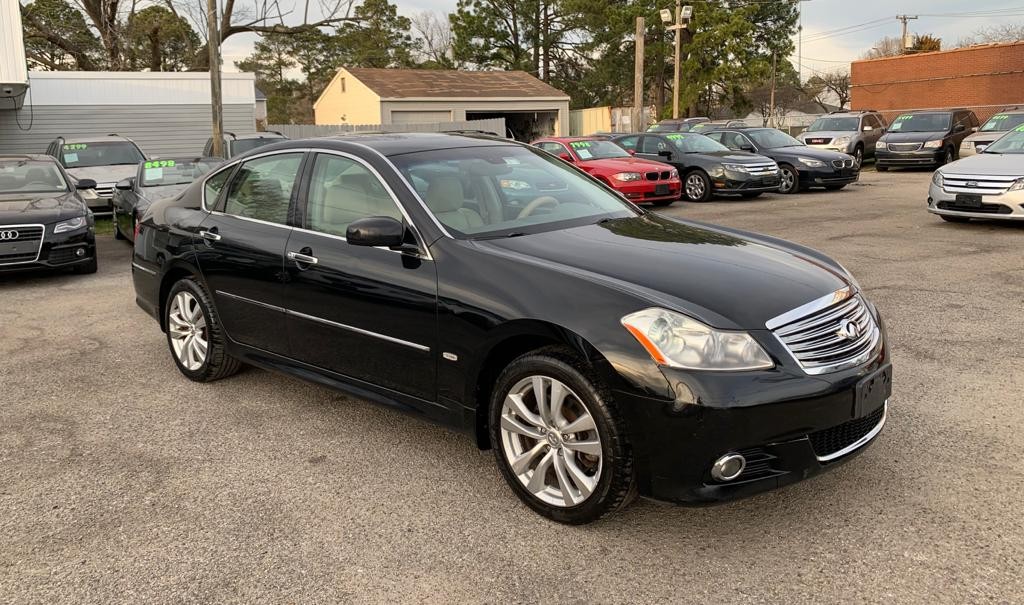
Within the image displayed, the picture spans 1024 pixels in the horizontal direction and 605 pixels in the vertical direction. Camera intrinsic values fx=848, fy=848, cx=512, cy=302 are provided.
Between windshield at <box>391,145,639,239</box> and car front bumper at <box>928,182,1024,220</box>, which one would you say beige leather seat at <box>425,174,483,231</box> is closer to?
windshield at <box>391,145,639,239</box>

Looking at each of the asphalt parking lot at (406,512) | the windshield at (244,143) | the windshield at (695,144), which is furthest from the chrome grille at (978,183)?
the windshield at (244,143)

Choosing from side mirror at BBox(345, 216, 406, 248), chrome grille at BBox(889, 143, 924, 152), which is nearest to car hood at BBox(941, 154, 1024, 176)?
side mirror at BBox(345, 216, 406, 248)

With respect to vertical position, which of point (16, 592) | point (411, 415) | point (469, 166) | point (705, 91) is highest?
point (705, 91)

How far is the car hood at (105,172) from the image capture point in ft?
49.1

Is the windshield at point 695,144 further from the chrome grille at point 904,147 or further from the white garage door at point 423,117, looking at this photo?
the white garage door at point 423,117

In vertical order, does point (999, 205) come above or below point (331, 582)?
above

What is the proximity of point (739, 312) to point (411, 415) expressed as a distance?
1.64 meters

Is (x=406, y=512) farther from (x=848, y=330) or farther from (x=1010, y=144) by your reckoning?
(x=1010, y=144)

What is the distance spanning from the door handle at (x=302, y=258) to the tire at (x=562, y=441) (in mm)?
1369

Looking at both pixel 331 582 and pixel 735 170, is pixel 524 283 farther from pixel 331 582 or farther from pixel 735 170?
pixel 735 170

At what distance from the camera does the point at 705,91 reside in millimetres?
44844

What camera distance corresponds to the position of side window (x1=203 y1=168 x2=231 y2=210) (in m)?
5.34

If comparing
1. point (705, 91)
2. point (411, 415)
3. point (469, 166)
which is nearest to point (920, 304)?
point (469, 166)

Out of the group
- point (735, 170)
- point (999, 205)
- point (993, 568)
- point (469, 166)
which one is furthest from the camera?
point (735, 170)
